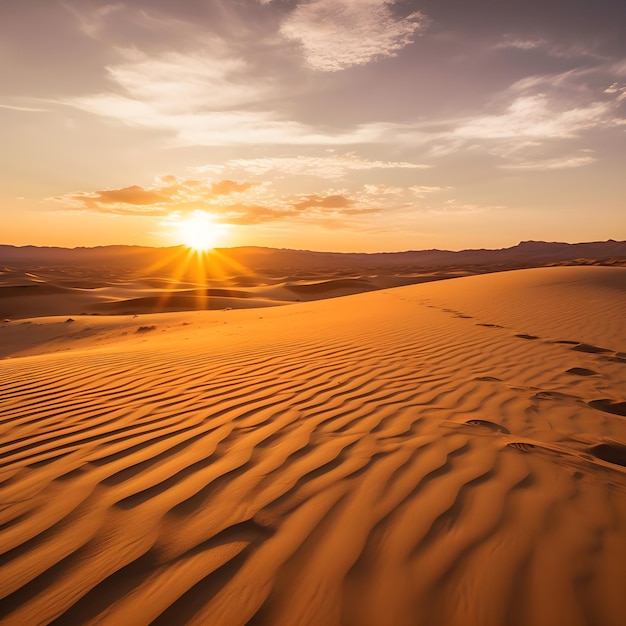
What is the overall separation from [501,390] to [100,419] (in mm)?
3774

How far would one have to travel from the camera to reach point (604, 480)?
2287mm

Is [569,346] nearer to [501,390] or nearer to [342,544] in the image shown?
[501,390]

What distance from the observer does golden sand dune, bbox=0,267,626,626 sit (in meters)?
1.47

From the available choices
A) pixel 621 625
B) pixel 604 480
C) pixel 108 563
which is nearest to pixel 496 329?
pixel 604 480

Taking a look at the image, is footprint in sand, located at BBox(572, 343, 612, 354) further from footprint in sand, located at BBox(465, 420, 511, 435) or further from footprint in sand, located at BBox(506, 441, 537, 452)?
footprint in sand, located at BBox(506, 441, 537, 452)

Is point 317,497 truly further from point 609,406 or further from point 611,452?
point 609,406

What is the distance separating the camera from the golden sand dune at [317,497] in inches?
57.7

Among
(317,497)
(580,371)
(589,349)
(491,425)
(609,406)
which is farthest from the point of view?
(589,349)

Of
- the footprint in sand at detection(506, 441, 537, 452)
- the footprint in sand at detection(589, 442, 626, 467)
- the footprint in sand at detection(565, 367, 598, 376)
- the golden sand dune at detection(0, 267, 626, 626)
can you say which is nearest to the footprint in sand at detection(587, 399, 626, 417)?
the golden sand dune at detection(0, 267, 626, 626)

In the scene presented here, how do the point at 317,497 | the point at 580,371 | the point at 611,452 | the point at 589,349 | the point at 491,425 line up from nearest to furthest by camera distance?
the point at 317,497
the point at 611,452
the point at 491,425
the point at 580,371
the point at 589,349

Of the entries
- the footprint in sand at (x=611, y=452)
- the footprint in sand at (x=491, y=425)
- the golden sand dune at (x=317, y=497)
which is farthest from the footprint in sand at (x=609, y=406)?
the footprint in sand at (x=491, y=425)

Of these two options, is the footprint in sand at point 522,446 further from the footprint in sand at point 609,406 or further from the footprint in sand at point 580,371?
the footprint in sand at point 580,371

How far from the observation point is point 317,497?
2078 mm

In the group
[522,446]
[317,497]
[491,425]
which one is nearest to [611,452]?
[522,446]
